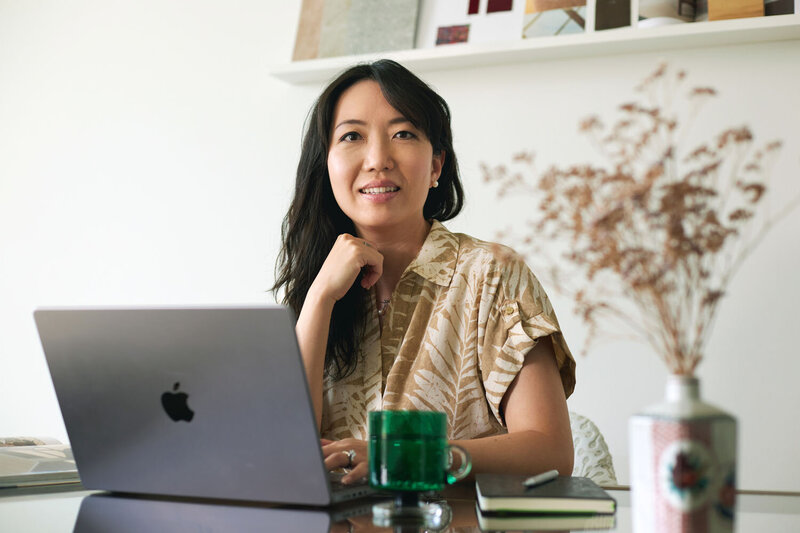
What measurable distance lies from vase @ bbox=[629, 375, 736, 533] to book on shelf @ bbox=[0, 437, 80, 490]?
896 millimetres

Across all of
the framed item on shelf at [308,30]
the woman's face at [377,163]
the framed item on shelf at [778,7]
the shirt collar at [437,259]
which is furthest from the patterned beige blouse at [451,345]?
the framed item on shelf at [308,30]

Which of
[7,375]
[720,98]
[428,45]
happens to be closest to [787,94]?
[720,98]

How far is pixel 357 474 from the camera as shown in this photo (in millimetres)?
1024

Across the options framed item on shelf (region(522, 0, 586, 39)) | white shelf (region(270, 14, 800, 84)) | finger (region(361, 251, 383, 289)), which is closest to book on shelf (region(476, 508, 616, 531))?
finger (region(361, 251, 383, 289))

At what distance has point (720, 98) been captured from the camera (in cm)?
234

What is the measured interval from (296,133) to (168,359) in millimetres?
2053

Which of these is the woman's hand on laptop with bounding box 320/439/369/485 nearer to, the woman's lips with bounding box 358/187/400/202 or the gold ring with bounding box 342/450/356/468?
the gold ring with bounding box 342/450/356/468

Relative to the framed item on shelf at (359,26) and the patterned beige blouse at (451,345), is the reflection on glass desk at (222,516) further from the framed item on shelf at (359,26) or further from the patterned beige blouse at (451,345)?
the framed item on shelf at (359,26)

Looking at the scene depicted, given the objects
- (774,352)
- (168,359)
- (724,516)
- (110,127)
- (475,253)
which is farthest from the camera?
(110,127)

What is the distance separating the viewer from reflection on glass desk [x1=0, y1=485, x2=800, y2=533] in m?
0.87

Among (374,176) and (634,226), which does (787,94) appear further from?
(634,226)

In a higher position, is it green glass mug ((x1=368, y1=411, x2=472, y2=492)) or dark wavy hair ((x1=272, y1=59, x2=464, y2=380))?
dark wavy hair ((x1=272, y1=59, x2=464, y2=380))

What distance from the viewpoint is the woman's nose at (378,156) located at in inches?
65.5

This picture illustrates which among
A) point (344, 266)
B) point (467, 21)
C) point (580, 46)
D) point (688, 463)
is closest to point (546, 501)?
point (688, 463)
